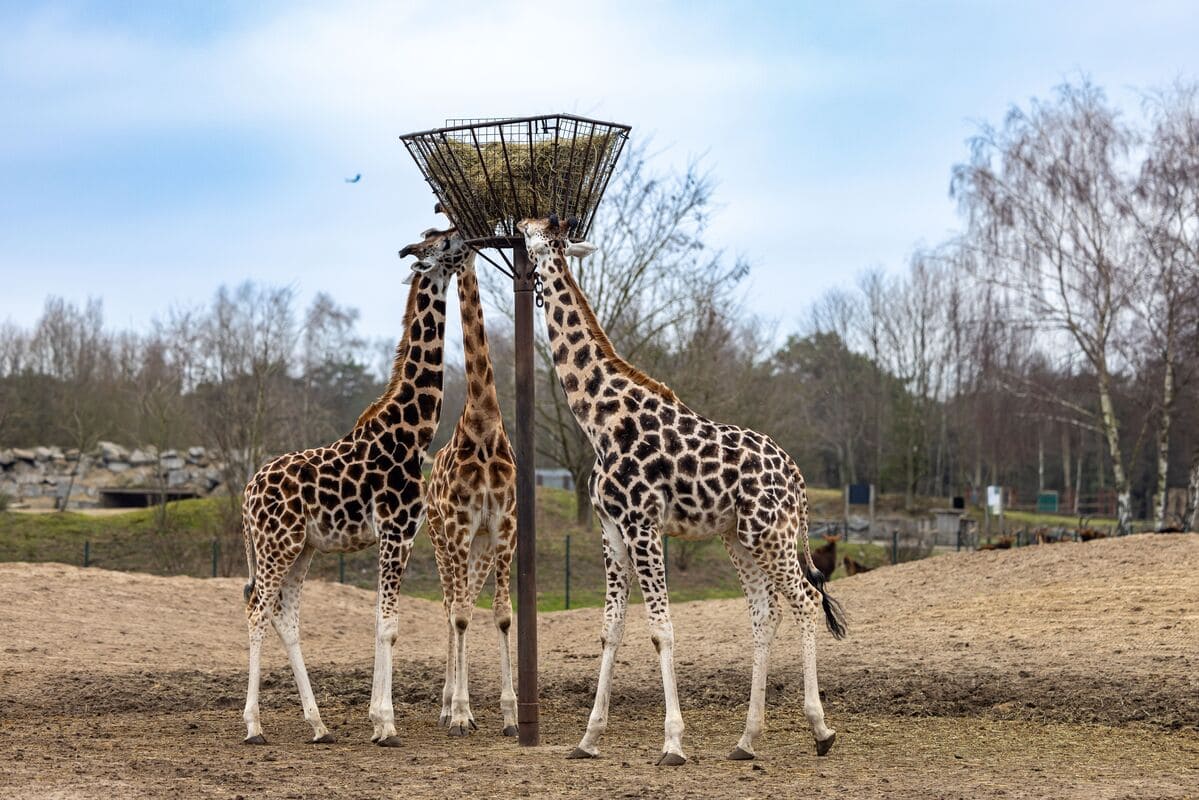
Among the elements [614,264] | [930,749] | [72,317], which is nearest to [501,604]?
[930,749]

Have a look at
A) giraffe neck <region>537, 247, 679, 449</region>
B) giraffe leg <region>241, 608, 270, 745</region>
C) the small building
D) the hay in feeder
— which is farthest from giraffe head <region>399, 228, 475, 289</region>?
the small building

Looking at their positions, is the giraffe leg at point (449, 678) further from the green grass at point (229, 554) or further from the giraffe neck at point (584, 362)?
the green grass at point (229, 554)

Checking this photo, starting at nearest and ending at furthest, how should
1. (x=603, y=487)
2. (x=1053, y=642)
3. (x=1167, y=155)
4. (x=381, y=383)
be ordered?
(x=603, y=487) → (x=1053, y=642) → (x=1167, y=155) → (x=381, y=383)

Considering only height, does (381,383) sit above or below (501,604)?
above

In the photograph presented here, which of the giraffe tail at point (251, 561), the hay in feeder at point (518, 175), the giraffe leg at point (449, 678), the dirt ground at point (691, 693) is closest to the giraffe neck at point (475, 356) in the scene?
the hay in feeder at point (518, 175)

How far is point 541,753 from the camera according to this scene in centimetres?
882

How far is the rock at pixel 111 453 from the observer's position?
41.8m

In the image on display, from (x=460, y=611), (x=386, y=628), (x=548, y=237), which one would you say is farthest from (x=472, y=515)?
(x=548, y=237)

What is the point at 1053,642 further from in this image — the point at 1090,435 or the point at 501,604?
the point at 1090,435

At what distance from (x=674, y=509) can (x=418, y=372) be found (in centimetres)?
252

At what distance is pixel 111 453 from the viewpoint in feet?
138

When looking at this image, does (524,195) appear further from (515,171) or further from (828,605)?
(828,605)

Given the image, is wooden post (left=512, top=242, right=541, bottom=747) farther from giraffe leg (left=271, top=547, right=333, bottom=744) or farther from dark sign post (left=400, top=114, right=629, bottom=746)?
giraffe leg (left=271, top=547, right=333, bottom=744)

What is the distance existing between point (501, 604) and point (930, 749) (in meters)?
3.34
